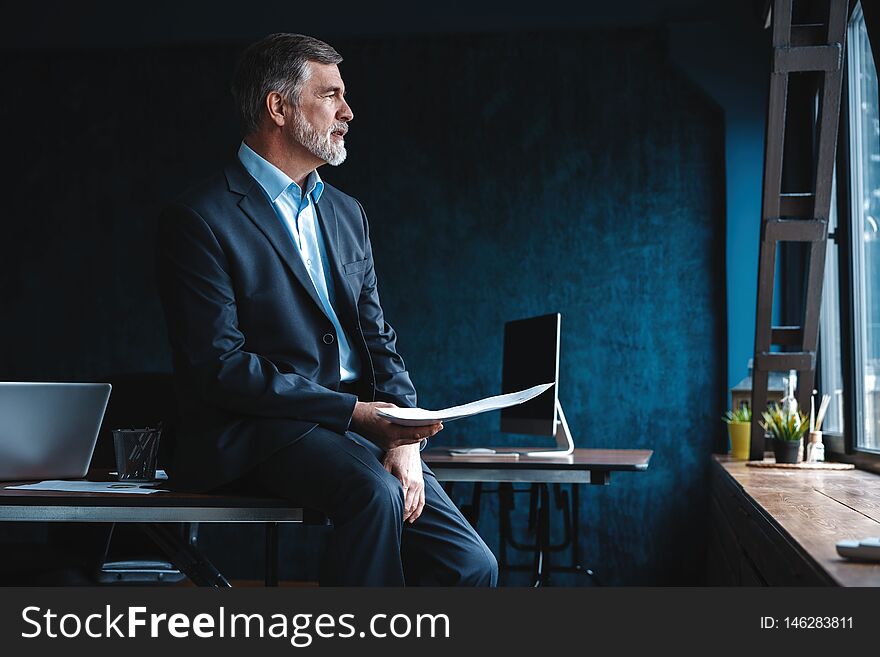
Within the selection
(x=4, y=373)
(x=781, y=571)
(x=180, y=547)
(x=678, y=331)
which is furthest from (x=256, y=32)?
(x=781, y=571)

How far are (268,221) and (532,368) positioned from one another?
1.90 metres

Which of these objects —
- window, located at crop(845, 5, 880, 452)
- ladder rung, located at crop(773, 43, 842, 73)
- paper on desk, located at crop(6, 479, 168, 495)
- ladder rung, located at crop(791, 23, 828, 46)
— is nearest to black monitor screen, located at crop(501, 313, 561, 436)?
window, located at crop(845, 5, 880, 452)

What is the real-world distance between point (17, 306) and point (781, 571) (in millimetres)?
4709

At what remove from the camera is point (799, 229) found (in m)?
3.55

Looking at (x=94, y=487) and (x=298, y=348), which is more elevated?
(x=298, y=348)

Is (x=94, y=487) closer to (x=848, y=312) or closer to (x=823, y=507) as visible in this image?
(x=823, y=507)

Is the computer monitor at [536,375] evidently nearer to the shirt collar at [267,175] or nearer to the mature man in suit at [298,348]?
the mature man in suit at [298,348]

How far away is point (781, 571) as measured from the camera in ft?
5.81

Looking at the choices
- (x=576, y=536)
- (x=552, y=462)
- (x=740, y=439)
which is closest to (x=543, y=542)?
(x=576, y=536)

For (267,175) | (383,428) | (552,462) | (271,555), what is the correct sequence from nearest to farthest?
1. (383,428)
2. (267,175)
3. (271,555)
4. (552,462)

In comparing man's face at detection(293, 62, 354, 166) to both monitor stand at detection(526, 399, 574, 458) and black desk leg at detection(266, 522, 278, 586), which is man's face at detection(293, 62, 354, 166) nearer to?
black desk leg at detection(266, 522, 278, 586)

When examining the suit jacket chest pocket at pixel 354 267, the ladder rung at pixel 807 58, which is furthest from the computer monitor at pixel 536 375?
the suit jacket chest pocket at pixel 354 267

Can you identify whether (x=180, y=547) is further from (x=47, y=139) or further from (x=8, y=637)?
(x=47, y=139)

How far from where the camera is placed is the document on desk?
169cm
